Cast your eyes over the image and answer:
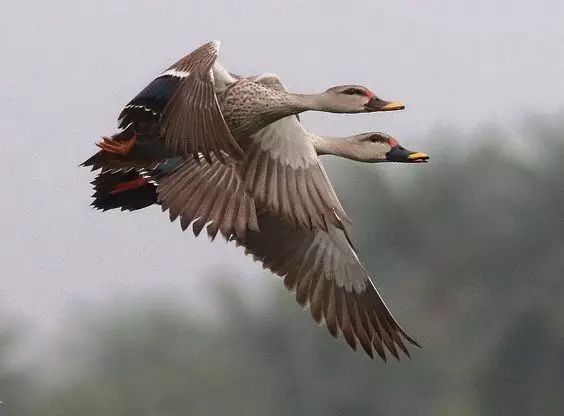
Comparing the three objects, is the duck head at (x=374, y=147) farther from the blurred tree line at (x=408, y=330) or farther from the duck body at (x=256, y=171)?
the blurred tree line at (x=408, y=330)

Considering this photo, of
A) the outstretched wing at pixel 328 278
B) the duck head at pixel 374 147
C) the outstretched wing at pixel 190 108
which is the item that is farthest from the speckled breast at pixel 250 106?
the outstretched wing at pixel 328 278

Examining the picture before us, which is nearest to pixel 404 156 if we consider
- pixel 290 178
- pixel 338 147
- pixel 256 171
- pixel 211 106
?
pixel 338 147

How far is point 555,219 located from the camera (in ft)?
198

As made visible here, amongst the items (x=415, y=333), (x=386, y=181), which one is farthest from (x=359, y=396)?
(x=386, y=181)

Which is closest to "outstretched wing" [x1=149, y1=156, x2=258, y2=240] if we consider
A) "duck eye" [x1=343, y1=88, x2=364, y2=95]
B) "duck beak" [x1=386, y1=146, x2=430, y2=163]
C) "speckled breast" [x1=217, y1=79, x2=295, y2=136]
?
"speckled breast" [x1=217, y1=79, x2=295, y2=136]

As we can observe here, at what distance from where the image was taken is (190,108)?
523 inches

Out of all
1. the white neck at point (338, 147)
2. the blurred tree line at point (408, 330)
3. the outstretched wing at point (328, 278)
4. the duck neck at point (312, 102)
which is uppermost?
the duck neck at point (312, 102)

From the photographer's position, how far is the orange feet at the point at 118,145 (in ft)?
46.8

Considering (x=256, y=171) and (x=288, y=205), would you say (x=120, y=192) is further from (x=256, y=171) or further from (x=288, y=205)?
(x=288, y=205)

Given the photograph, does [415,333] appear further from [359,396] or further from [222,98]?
[222,98]

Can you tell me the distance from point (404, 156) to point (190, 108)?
7.49ft

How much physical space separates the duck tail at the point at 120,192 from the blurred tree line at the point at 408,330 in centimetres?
2852

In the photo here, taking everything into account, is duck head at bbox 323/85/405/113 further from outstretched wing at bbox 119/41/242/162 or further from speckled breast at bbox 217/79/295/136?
outstretched wing at bbox 119/41/242/162

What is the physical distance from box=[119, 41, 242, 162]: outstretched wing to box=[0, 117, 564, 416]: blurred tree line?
96.6ft
